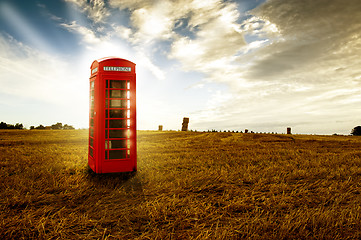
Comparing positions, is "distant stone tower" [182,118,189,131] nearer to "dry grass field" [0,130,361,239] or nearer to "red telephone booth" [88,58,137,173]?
"dry grass field" [0,130,361,239]

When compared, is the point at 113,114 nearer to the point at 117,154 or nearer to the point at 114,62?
the point at 117,154

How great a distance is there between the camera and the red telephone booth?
5883 millimetres

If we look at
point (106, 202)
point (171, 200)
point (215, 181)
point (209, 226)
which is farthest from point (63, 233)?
point (215, 181)

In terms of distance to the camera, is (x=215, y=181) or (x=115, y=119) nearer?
(x=215, y=181)

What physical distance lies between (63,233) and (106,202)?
3.67 ft

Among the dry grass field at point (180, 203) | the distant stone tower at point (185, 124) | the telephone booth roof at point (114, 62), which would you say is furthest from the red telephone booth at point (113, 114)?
the distant stone tower at point (185, 124)

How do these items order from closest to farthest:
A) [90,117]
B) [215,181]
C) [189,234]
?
[189,234]
[215,181]
[90,117]

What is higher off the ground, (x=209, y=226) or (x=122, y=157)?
(x=122, y=157)

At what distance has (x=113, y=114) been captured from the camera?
621 cm

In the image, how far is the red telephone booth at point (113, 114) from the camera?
19.3 ft

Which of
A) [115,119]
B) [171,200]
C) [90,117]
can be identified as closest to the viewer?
[171,200]

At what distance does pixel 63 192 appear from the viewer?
473 cm

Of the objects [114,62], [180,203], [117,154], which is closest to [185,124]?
[117,154]

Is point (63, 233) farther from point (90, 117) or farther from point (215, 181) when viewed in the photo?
point (90, 117)
